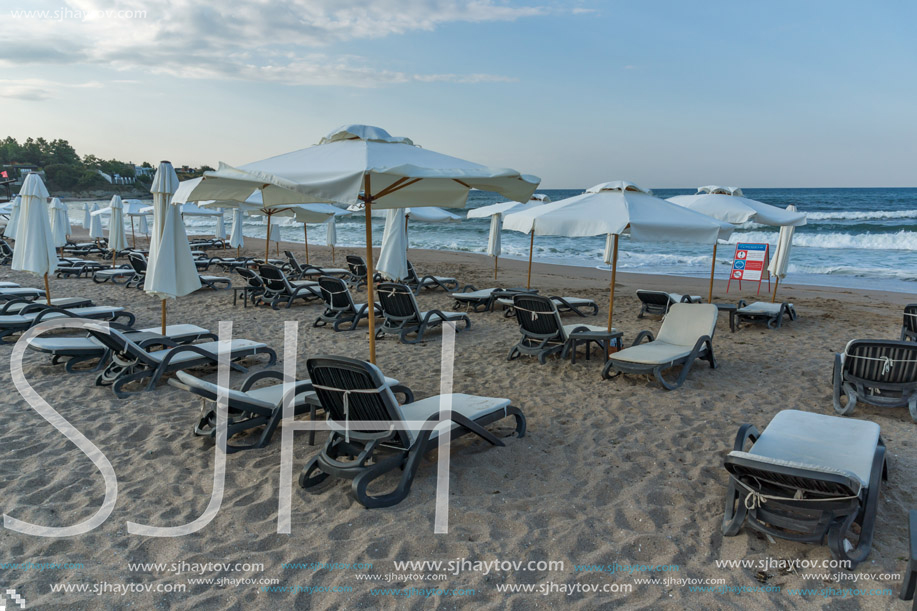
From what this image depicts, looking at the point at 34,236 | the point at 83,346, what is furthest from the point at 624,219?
the point at 34,236

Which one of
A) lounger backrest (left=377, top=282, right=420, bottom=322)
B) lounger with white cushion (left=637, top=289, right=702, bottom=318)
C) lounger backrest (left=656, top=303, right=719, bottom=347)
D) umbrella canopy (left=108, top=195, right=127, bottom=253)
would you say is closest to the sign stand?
lounger with white cushion (left=637, top=289, right=702, bottom=318)

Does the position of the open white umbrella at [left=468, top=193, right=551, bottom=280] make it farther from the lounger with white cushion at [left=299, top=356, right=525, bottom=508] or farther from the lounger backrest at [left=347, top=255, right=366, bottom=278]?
A: the lounger with white cushion at [left=299, top=356, right=525, bottom=508]

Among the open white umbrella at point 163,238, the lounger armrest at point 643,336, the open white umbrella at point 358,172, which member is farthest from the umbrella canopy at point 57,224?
the lounger armrest at point 643,336

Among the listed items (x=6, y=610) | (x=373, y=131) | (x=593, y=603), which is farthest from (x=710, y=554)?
(x=373, y=131)

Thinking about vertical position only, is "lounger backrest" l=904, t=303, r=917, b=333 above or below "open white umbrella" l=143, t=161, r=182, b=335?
below

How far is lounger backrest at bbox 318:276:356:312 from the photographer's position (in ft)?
28.0

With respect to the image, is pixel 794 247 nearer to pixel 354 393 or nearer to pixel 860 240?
pixel 860 240

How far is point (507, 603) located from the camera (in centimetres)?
248

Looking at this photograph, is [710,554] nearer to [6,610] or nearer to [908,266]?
[6,610]

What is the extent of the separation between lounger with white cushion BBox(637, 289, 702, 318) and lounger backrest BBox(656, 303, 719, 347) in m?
2.51

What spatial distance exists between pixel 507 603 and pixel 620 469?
1580 millimetres

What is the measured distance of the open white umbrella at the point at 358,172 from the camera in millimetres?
3592

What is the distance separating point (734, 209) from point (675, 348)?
10.4 ft

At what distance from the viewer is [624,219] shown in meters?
5.43
